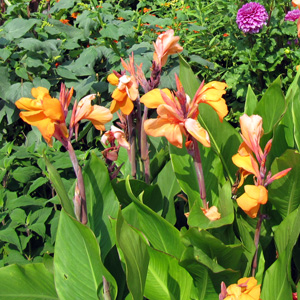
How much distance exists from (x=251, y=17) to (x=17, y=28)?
1.23 metres

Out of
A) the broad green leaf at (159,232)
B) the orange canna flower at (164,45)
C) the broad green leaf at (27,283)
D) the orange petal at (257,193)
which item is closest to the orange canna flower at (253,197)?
the orange petal at (257,193)

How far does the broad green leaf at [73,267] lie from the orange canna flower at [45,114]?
251 millimetres

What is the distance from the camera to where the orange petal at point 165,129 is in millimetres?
997

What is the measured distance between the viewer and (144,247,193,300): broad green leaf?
1.16m

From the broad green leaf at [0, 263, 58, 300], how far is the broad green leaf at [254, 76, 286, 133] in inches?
31.1

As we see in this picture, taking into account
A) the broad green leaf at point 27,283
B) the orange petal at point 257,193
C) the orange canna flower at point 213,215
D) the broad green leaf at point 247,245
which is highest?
the orange petal at point 257,193

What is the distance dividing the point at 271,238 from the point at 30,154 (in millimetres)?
1010

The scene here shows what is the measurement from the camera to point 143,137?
1316 mm

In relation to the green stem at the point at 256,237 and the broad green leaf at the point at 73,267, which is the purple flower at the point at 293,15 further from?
the broad green leaf at the point at 73,267

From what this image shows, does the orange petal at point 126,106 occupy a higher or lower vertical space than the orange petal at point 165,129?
lower

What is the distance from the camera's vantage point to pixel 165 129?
1.01m

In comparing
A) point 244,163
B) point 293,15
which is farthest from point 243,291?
point 293,15

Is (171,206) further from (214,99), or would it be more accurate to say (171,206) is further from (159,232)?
(214,99)

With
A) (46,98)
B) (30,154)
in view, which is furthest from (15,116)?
(46,98)
